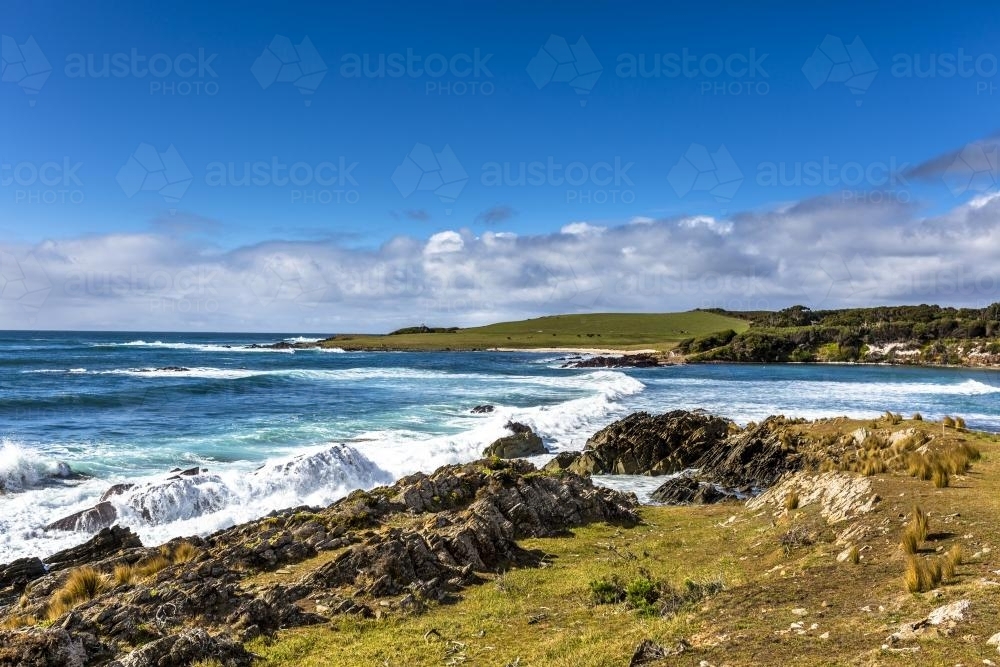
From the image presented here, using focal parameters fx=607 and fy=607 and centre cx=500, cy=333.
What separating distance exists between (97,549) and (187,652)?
342 inches

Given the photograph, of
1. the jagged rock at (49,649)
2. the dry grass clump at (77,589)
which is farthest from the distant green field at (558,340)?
the jagged rock at (49,649)

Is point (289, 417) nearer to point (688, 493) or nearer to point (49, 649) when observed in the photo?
point (688, 493)

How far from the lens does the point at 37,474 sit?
23.0 metres

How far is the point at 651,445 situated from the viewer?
28.0 m

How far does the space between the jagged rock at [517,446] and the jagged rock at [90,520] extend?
1547 cm

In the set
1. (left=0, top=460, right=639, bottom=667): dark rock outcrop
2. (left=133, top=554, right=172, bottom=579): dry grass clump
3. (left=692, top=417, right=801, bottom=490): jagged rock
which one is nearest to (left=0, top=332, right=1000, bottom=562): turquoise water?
(left=0, top=460, right=639, bottom=667): dark rock outcrop

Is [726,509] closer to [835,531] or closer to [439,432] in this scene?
[835,531]

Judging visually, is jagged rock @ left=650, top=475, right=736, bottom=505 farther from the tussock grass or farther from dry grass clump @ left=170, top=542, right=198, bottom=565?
the tussock grass

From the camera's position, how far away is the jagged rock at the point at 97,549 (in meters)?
14.5

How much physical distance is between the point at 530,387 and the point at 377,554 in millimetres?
52322

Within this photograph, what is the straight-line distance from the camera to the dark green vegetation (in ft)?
317

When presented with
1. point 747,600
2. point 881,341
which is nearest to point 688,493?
point 747,600

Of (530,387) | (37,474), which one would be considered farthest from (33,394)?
(530,387)

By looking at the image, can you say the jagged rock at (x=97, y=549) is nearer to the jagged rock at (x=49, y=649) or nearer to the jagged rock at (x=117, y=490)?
the jagged rock at (x=117, y=490)
